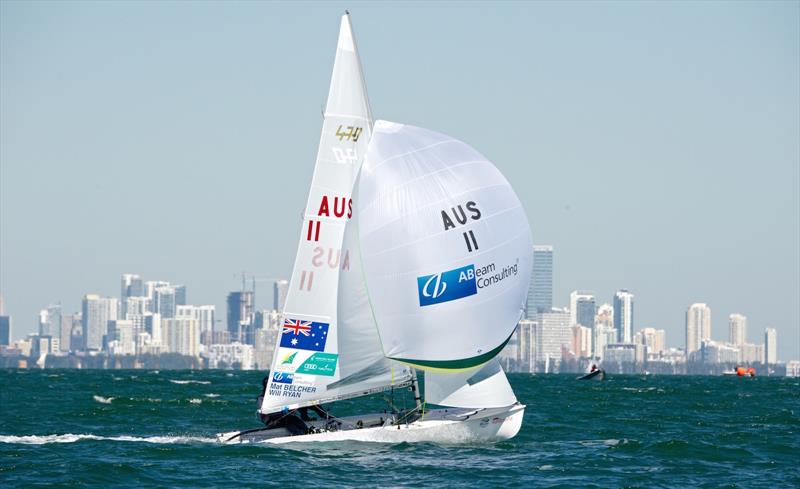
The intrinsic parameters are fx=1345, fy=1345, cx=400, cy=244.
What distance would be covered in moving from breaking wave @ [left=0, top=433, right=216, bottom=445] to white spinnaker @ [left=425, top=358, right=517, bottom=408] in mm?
6506

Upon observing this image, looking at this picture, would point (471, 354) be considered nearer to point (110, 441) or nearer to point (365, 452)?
point (365, 452)

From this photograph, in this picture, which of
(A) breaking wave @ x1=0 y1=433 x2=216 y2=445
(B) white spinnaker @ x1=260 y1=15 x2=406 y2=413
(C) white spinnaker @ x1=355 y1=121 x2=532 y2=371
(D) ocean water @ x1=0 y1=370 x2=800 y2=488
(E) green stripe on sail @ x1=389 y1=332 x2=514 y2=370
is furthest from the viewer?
(A) breaking wave @ x1=0 y1=433 x2=216 y2=445

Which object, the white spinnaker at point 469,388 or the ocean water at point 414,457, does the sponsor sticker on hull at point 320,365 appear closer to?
the ocean water at point 414,457

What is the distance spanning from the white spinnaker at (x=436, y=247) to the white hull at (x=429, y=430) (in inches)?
69.9

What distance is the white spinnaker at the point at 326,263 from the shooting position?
31781 millimetres

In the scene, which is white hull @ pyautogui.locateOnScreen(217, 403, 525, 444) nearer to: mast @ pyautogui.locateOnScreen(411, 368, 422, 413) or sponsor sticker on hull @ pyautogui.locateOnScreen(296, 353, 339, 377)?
mast @ pyautogui.locateOnScreen(411, 368, 422, 413)

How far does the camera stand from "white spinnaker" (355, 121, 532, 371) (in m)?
30.9

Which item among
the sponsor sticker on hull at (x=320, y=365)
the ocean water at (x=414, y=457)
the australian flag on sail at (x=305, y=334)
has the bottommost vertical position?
the ocean water at (x=414, y=457)

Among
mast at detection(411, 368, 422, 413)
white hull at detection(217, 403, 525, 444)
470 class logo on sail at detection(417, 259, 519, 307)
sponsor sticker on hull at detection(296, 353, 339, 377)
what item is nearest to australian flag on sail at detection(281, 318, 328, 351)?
sponsor sticker on hull at detection(296, 353, 339, 377)

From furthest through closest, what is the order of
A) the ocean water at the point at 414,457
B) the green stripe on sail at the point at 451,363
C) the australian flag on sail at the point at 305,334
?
the australian flag on sail at the point at 305,334, the green stripe on sail at the point at 451,363, the ocean water at the point at 414,457

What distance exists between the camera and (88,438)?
122ft

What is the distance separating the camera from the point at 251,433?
33.5m

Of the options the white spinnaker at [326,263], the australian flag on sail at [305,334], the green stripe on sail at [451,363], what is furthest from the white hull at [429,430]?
the australian flag on sail at [305,334]

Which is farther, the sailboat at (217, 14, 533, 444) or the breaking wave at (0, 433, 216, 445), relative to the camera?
the breaking wave at (0, 433, 216, 445)
